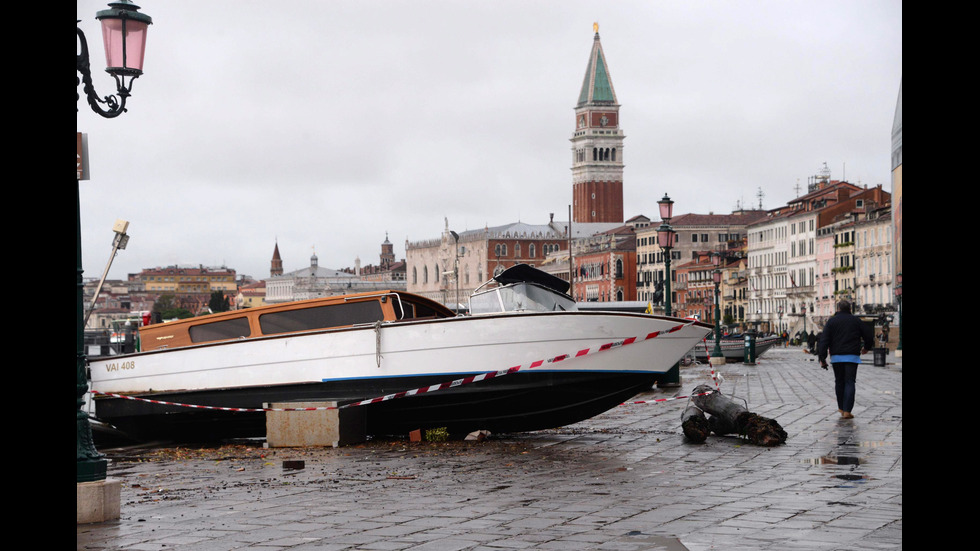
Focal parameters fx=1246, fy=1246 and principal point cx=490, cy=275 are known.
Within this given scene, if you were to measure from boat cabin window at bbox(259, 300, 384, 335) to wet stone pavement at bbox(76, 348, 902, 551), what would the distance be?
1.69 metres

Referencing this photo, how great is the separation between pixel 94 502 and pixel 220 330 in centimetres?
887

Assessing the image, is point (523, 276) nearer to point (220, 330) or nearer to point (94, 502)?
point (220, 330)

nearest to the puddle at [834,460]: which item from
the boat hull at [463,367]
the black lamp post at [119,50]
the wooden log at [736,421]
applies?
the wooden log at [736,421]

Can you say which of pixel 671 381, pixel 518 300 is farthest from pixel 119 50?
pixel 671 381

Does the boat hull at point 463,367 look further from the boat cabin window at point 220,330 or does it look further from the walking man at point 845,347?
the walking man at point 845,347

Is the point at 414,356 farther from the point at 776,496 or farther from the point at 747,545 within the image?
the point at 747,545

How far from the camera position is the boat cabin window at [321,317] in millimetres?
16125

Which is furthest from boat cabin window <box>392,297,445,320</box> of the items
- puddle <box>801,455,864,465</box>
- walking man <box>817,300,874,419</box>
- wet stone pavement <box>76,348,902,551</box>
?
puddle <box>801,455,864,465</box>

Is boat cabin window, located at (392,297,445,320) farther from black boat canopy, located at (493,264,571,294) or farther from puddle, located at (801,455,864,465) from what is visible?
puddle, located at (801,455,864,465)

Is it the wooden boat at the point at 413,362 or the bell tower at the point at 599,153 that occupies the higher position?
the bell tower at the point at 599,153

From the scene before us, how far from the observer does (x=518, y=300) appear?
16844 millimetres

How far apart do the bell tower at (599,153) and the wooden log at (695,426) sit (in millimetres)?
180045

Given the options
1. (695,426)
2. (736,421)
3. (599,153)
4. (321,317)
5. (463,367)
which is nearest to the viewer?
(695,426)
